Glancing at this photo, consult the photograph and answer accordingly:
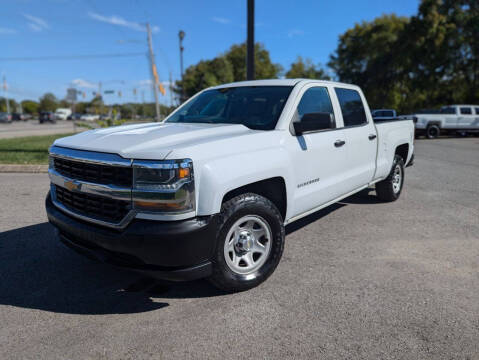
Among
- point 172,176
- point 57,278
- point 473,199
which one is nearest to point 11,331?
point 57,278

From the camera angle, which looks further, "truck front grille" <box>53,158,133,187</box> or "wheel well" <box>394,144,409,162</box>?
"wheel well" <box>394,144,409,162</box>

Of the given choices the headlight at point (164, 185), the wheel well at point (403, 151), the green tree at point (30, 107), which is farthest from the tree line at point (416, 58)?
the green tree at point (30, 107)

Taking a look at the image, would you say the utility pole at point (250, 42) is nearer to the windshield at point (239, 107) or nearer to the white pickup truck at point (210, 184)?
the windshield at point (239, 107)

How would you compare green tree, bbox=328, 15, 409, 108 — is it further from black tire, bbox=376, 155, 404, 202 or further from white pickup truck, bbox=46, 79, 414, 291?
white pickup truck, bbox=46, 79, 414, 291

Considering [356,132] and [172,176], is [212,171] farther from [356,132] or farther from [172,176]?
[356,132]

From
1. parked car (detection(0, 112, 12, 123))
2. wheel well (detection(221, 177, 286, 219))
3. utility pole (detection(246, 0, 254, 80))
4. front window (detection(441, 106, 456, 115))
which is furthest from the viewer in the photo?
parked car (detection(0, 112, 12, 123))

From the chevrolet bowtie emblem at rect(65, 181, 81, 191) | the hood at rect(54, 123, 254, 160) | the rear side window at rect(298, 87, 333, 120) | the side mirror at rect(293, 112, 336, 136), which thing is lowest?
the chevrolet bowtie emblem at rect(65, 181, 81, 191)

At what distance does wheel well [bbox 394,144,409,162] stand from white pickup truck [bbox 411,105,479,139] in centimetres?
1498

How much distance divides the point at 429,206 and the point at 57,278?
5.29 m

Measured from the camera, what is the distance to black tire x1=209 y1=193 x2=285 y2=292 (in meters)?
2.90

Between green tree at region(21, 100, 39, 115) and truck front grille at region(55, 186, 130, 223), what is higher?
truck front grille at region(55, 186, 130, 223)

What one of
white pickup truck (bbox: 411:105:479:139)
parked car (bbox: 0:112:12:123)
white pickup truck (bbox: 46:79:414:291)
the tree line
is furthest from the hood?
parked car (bbox: 0:112:12:123)

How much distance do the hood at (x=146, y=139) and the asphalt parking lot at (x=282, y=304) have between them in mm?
1231

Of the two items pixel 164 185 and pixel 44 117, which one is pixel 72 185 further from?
pixel 44 117
